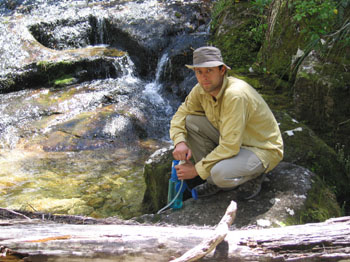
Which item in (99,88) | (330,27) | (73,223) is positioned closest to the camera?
(73,223)

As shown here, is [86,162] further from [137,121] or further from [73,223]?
Answer: [73,223]

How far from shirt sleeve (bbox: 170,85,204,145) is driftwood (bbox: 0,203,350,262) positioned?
146cm

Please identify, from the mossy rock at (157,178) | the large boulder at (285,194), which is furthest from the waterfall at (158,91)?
the large boulder at (285,194)

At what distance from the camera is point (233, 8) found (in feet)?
28.1

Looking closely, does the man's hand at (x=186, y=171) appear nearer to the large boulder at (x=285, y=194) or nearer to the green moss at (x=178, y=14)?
the large boulder at (x=285, y=194)

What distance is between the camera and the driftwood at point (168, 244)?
1.79 metres

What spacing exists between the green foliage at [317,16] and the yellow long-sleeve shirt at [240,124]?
2331mm

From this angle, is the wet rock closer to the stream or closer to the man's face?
the man's face

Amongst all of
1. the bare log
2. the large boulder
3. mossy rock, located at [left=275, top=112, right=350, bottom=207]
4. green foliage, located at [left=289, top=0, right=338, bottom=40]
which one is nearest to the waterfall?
green foliage, located at [left=289, top=0, right=338, bottom=40]

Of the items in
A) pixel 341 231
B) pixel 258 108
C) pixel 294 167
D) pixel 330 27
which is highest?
pixel 330 27

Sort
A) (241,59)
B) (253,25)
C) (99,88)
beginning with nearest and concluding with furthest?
(241,59)
(253,25)
(99,88)

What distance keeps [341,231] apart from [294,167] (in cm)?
160

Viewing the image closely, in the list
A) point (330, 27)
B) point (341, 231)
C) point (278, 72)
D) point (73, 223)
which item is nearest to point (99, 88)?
point (278, 72)

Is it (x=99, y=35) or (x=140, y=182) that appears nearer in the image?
(x=140, y=182)
